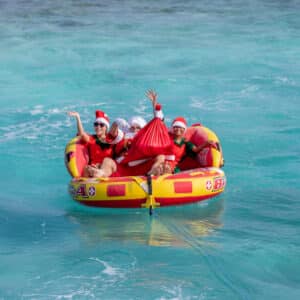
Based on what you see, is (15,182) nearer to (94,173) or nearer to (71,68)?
(94,173)

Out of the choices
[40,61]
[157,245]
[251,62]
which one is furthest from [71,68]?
[157,245]

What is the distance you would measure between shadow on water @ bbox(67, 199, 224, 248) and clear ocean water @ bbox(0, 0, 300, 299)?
0.02m

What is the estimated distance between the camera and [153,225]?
766cm

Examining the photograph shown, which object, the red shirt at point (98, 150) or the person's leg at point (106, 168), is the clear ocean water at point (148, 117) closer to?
the person's leg at point (106, 168)

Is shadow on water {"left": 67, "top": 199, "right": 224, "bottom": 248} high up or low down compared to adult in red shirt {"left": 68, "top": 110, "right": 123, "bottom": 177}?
down

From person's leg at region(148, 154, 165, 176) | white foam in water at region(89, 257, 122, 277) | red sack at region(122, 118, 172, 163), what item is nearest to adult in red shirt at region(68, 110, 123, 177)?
red sack at region(122, 118, 172, 163)

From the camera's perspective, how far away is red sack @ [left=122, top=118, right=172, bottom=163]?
26.1 ft

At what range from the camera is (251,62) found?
14.9 m

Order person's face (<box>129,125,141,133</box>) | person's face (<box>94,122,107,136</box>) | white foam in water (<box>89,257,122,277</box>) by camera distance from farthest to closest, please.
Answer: person's face (<box>129,125,141,133</box>), person's face (<box>94,122,107,136</box>), white foam in water (<box>89,257,122,277</box>)

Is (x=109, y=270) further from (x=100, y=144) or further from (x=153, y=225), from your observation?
(x=100, y=144)

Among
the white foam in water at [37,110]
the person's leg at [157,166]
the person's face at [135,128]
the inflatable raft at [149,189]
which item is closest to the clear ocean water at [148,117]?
the white foam in water at [37,110]

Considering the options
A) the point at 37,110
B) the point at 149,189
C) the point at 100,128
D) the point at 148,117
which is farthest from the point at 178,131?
the point at 37,110

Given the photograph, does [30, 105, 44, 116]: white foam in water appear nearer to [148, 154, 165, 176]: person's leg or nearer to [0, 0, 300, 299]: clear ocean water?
[0, 0, 300, 299]: clear ocean water

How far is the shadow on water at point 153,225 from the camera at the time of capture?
735 cm
